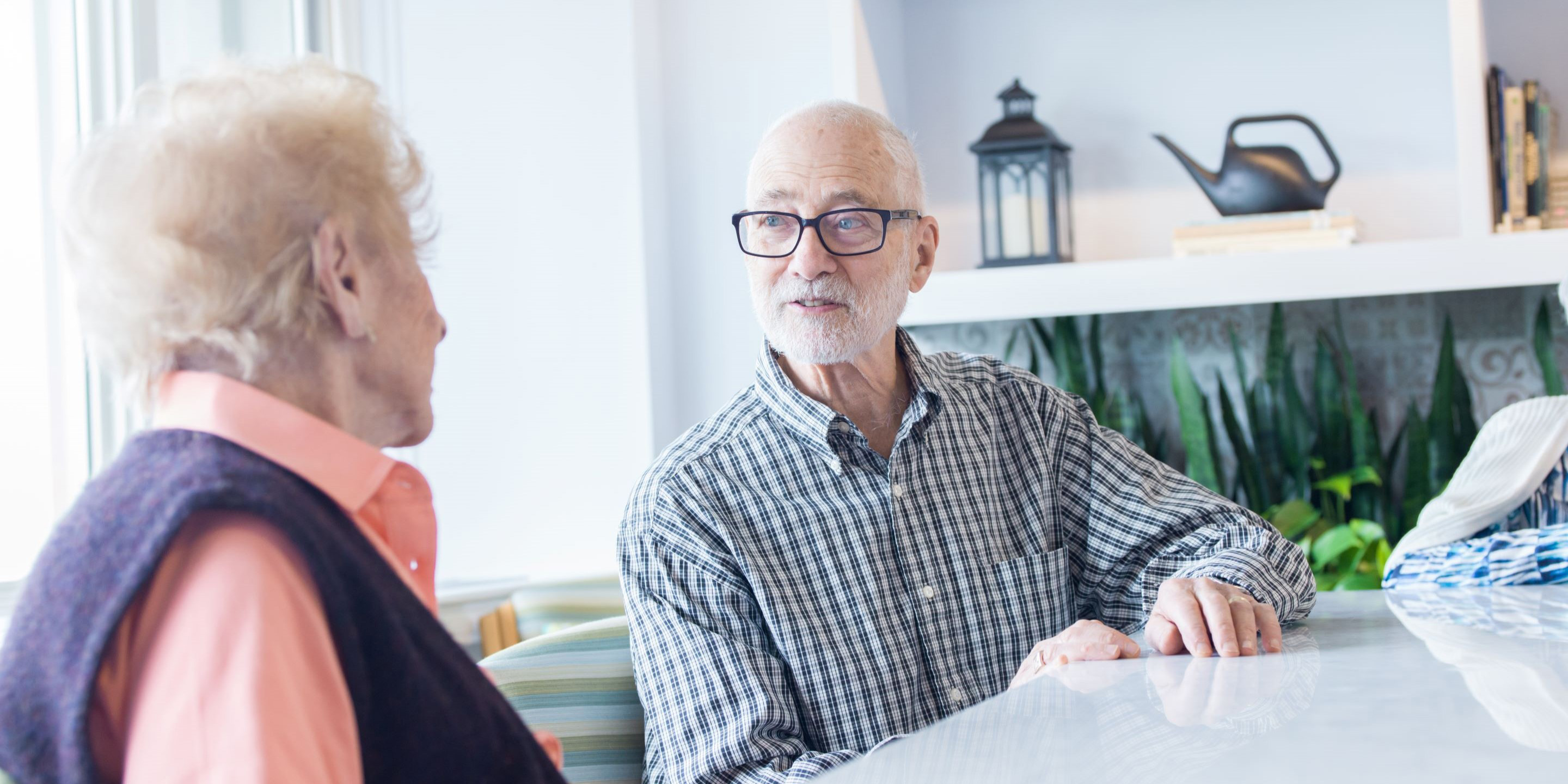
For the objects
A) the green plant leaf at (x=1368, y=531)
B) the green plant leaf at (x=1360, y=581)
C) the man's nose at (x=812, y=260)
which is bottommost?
the green plant leaf at (x=1360, y=581)

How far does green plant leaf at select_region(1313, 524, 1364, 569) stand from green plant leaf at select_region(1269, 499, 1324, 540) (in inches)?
1.8

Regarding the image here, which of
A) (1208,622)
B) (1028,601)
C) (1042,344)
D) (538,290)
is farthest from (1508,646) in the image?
(538,290)

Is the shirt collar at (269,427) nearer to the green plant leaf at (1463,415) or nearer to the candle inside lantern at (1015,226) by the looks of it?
the candle inside lantern at (1015,226)

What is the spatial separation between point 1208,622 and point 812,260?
2.28 feet

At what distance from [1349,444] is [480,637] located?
1865 millimetres

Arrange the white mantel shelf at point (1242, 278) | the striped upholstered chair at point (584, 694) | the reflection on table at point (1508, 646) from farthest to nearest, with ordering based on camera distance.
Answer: the white mantel shelf at point (1242, 278)
the striped upholstered chair at point (584, 694)
the reflection on table at point (1508, 646)

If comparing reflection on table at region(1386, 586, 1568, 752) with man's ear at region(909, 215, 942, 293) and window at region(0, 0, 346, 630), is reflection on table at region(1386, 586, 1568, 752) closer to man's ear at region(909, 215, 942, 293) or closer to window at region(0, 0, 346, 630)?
man's ear at region(909, 215, 942, 293)

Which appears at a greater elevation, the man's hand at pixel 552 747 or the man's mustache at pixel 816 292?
the man's mustache at pixel 816 292

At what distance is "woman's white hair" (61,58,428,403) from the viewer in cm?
73

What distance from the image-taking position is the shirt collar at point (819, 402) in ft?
5.15

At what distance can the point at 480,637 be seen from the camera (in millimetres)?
2672

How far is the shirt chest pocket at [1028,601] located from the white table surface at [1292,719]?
38 centimetres

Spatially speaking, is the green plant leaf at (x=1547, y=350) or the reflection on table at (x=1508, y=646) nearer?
the reflection on table at (x=1508, y=646)

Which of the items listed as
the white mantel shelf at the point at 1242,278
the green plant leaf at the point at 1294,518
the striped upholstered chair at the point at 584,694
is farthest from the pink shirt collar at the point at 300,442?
the green plant leaf at the point at 1294,518
